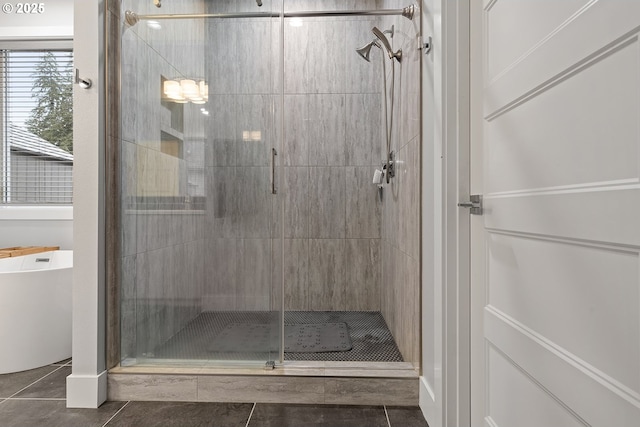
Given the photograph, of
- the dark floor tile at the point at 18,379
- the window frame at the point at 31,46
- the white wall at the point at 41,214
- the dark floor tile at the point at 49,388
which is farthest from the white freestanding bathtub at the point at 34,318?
the window frame at the point at 31,46

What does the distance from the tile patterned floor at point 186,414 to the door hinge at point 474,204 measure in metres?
0.87

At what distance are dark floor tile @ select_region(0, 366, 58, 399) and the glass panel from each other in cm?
54

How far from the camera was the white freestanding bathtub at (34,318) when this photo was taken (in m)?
1.82

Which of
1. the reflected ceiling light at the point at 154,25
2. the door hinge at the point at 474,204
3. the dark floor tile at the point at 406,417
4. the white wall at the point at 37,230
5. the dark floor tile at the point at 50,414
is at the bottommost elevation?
the dark floor tile at the point at 406,417

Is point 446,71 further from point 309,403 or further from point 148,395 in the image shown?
point 148,395

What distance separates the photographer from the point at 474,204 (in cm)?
121

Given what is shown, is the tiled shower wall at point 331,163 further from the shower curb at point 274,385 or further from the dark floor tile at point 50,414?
the dark floor tile at point 50,414

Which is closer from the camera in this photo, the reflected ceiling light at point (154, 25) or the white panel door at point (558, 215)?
the white panel door at point (558, 215)

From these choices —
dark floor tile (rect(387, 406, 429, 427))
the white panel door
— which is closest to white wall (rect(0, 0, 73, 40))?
the white panel door

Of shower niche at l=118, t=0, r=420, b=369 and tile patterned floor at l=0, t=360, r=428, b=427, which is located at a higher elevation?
shower niche at l=118, t=0, r=420, b=369

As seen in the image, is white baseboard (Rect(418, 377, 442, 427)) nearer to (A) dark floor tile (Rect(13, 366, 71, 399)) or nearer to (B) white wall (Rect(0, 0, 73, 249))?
(A) dark floor tile (Rect(13, 366, 71, 399))

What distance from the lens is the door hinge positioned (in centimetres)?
119

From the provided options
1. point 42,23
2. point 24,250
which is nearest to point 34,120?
point 42,23

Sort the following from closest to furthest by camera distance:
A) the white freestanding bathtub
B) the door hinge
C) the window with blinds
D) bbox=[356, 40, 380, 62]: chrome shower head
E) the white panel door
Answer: the white panel door → the door hinge → the white freestanding bathtub → bbox=[356, 40, 380, 62]: chrome shower head → the window with blinds
